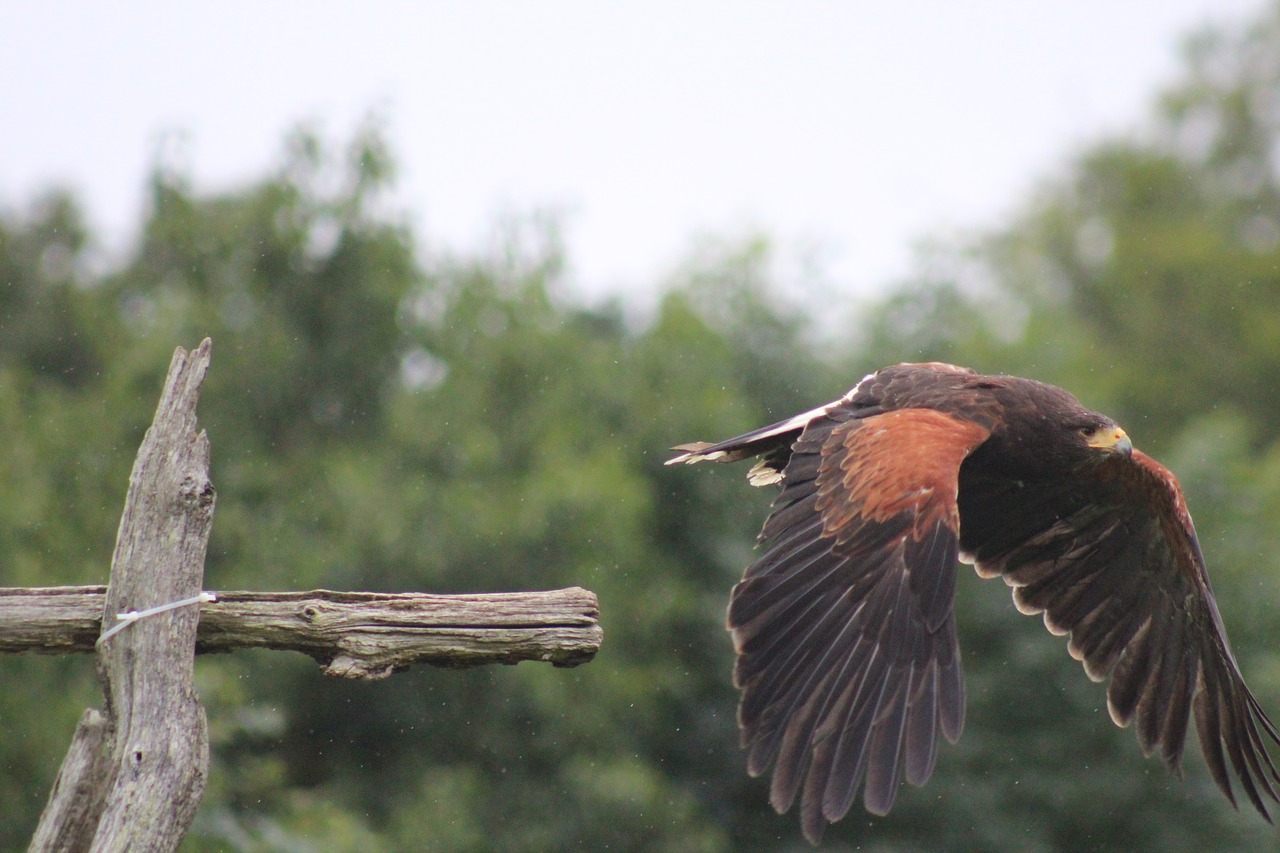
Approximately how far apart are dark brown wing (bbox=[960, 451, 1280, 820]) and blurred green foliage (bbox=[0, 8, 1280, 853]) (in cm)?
672

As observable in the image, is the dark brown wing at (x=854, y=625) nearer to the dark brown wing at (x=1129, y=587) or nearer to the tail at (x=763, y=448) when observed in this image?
the tail at (x=763, y=448)

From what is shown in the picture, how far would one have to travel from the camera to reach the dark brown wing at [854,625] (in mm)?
4438

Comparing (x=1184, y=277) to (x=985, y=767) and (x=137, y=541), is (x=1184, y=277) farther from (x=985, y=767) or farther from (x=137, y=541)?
(x=137, y=541)

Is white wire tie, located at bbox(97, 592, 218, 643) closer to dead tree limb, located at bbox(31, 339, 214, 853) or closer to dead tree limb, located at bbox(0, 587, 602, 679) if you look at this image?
dead tree limb, located at bbox(31, 339, 214, 853)

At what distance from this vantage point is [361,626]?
13.6ft

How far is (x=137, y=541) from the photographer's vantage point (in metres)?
4.09

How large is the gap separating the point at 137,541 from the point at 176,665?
1.20 ft

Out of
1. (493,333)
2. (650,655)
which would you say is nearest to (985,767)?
(650,655)

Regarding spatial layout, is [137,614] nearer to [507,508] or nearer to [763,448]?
[763,448]

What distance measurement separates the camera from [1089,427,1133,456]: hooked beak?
18.9ft

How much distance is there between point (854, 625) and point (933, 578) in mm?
296

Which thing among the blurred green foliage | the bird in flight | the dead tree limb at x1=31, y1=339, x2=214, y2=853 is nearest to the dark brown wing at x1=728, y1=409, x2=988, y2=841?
the bird in flight

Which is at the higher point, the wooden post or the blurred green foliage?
the blurred green foliage

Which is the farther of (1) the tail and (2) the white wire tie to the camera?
(1) the tail
